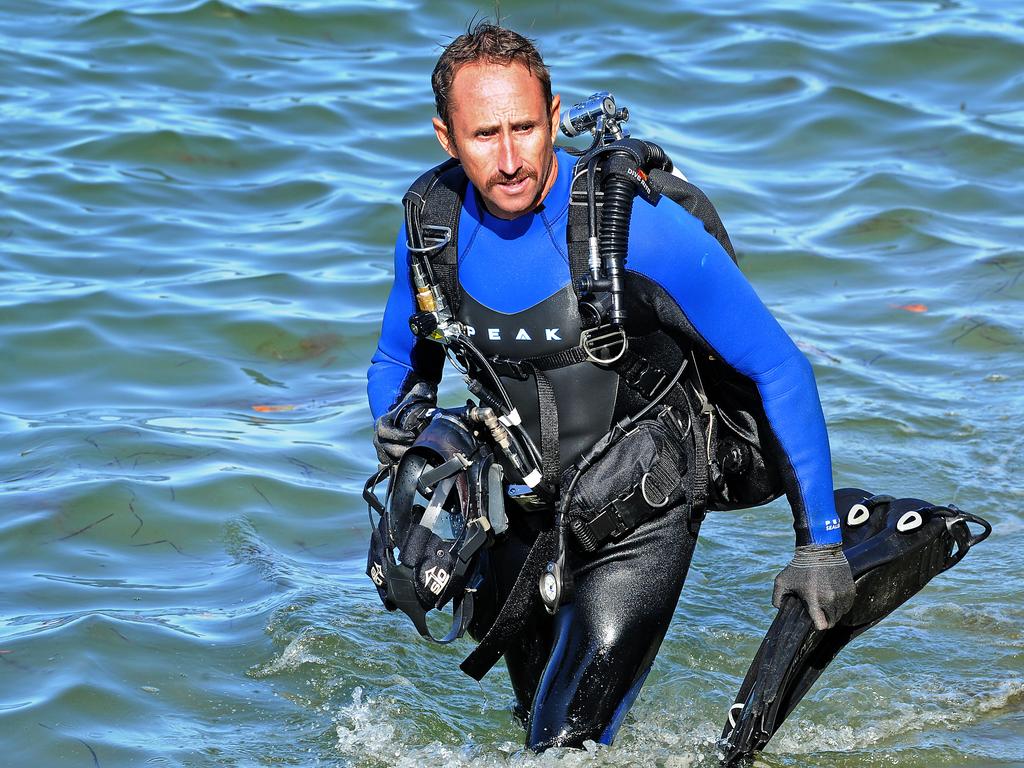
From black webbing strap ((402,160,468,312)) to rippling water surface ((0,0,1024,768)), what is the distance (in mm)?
979

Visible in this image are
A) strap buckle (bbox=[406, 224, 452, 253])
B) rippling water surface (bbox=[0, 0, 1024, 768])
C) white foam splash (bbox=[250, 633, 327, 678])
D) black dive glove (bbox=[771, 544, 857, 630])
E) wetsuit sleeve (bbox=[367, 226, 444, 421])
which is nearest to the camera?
black dive glove (bbox=[771, 544, 857, 630])

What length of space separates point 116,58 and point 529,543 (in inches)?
343

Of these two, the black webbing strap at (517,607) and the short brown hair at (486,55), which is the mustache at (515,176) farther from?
the black webbing strap at (517,607)

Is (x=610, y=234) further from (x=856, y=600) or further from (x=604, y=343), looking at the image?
(x=856, y=600)

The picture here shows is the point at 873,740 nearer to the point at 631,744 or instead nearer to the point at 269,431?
the point at 631,744

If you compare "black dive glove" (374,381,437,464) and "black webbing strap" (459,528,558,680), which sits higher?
"black dive glove" (374,381,437,464)

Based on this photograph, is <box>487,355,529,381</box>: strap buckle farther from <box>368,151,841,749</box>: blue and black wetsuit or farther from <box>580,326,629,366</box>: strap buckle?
<box>580,326,629,366</box>: strap buckle

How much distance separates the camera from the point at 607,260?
3.34 meters

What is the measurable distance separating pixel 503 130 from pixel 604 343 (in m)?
0.56

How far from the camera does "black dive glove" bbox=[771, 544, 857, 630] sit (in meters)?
3.47

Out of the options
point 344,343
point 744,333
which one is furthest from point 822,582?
point 344,343

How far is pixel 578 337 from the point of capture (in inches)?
137

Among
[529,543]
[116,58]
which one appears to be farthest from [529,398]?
[116,58]

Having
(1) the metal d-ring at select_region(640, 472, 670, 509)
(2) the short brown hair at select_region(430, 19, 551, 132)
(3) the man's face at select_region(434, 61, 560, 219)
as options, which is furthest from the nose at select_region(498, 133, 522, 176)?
(1) the metal d-ring at select_region(640, 472, 670, 509)
